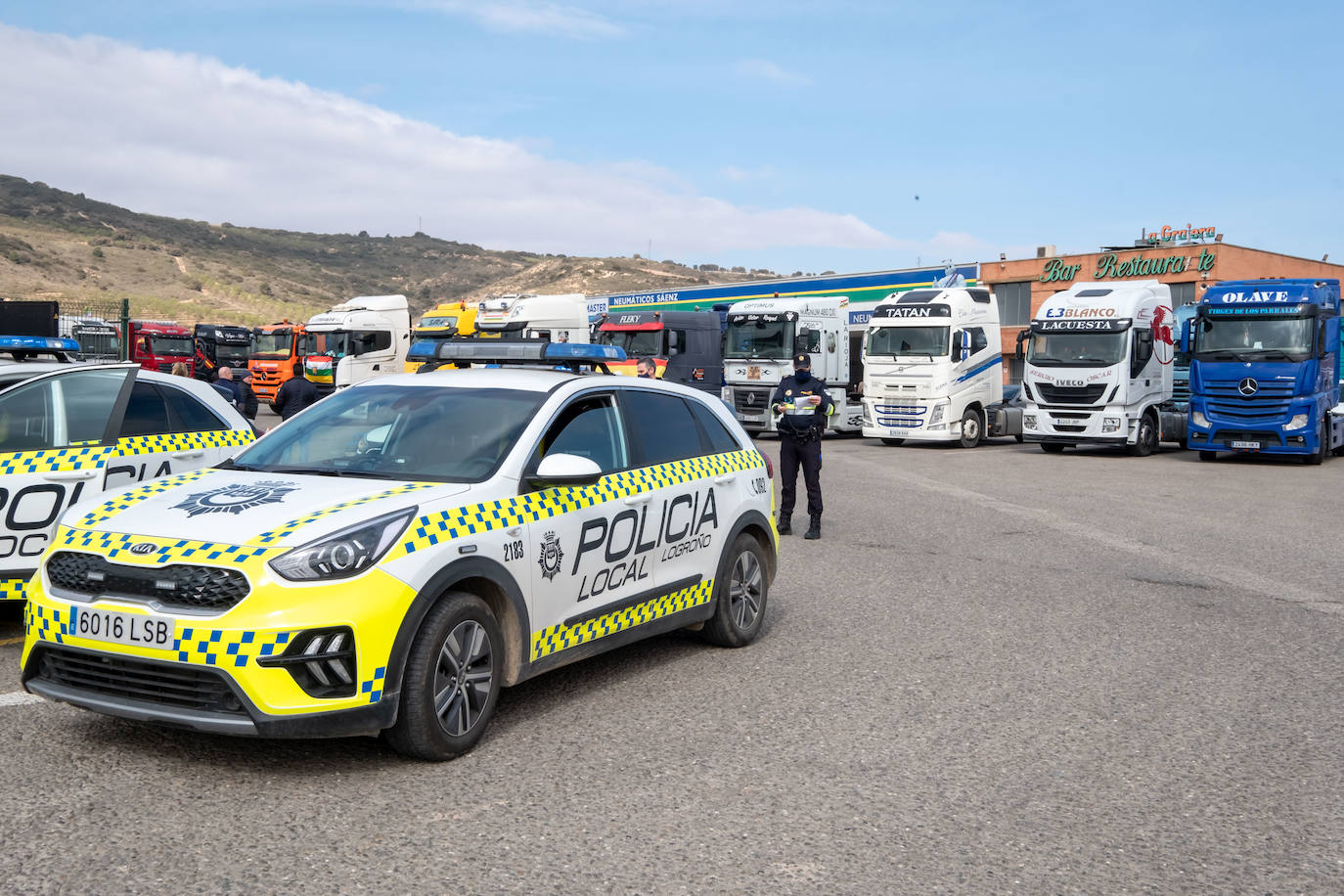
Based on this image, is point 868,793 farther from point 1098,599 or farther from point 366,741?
point 1098,599

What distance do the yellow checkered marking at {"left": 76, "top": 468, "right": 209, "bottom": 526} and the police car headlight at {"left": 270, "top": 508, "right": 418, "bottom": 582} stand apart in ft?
3.12

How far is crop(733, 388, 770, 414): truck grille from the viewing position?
28.4 metres

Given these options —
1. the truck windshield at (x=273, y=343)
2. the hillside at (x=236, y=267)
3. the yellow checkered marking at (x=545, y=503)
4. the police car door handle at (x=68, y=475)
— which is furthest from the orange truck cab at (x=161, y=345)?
the yellow checkered marking at (x=545, y=503)

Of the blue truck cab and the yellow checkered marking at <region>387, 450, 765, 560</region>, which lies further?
the blue truck cab

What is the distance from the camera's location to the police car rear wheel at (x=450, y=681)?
4.68 metres

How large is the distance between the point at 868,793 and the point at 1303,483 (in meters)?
17.3

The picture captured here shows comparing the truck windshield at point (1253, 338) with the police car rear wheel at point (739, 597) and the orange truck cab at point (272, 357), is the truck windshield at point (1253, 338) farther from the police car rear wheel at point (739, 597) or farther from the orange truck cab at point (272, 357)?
the orange truck cab at point (272, 357)

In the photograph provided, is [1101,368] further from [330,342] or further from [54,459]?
[54,459]

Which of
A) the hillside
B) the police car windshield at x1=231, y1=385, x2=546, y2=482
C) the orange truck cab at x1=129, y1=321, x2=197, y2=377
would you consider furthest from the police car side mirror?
the hillside

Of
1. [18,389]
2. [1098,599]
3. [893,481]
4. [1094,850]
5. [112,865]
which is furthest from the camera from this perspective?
[893,481]

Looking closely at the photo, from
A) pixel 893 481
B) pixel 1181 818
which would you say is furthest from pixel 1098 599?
pixel 893 481

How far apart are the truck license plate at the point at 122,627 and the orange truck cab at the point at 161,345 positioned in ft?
112

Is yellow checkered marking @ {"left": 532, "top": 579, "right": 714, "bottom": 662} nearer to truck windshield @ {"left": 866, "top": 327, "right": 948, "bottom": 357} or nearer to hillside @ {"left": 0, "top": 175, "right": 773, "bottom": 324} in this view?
truck windshield @ {"left": 866, "top": 327, "right": 948, "bottom": 357}

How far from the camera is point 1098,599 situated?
8.74m
